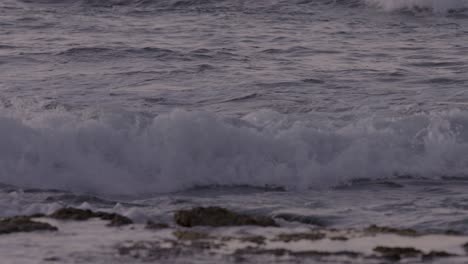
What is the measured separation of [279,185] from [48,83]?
4286 millimetres

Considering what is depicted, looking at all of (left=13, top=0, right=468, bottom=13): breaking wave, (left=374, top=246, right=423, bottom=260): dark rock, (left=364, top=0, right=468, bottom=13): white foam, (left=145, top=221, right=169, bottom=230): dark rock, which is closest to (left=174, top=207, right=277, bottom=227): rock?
(left=145, top=221, right=169, bottom=230): dark rock

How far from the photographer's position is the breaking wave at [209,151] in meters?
8.64

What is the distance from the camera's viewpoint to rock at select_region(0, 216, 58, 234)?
21.0 ft

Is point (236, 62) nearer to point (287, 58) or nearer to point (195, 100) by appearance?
point (287, 58)

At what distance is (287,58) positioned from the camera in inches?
547

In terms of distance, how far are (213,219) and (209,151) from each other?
258cm

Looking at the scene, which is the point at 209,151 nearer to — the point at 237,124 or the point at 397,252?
the point at 237,124

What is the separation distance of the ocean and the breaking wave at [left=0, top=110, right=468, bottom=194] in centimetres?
2

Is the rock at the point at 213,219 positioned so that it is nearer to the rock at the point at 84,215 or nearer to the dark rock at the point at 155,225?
the dark rock at the point at 155,225

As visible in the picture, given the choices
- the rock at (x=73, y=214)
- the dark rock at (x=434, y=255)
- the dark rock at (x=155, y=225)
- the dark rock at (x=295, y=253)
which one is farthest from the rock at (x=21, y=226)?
the dark rock at (x=434, y=255)

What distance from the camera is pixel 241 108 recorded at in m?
10.9

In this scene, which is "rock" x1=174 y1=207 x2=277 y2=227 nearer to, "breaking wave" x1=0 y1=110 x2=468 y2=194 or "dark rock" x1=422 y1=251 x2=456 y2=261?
"dark rock" x1=422 y1=251 x2=456 y2=261

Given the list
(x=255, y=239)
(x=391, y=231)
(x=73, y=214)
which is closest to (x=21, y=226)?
(x=73, y=214)

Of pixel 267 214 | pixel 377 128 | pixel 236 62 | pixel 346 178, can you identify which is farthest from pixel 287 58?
pixel 267 214
